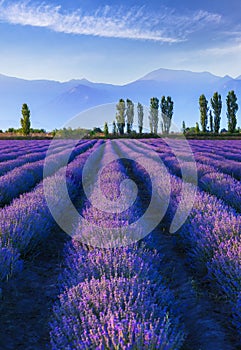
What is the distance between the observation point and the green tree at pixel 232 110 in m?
49.2

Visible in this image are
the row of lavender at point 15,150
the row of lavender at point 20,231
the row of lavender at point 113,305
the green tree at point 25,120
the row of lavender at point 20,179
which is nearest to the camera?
the row of lavender at point 113,305

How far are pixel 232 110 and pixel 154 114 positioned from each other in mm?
12874

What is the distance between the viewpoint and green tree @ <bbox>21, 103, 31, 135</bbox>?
42.0 meters

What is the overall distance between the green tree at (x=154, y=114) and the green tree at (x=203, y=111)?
803cm

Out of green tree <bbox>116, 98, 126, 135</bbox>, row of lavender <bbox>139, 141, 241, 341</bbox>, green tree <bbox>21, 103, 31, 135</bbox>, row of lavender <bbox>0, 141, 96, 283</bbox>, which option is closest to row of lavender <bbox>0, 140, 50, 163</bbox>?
row of lavender <bbox>0, 141, 96, 283</bbox>

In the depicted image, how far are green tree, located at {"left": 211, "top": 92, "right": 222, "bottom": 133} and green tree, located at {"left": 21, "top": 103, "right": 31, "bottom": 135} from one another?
2471cm

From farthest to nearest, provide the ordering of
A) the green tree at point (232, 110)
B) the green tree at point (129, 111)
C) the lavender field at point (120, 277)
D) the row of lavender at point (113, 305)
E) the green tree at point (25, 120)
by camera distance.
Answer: the green tree at point (129, 111) < the green tree at point (232, 110) < the green tree at point (25, 120) < the lavender field at point (120, 277) < the row of lavender at point (113, 305)

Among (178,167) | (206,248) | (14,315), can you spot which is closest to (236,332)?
(206,248)

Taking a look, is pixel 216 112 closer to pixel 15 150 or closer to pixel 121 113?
pixel 121 113

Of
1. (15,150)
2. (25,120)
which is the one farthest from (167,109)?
(15,150)

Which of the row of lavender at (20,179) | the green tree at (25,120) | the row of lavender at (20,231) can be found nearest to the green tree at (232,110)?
the green tree at (25,120)

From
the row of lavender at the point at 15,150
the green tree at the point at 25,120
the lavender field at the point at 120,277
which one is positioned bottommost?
the lavender field at the point at 120,277

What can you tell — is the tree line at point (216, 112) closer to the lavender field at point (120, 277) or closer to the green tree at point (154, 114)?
the green tree at point (154, 114)

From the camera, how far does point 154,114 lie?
58.6m
